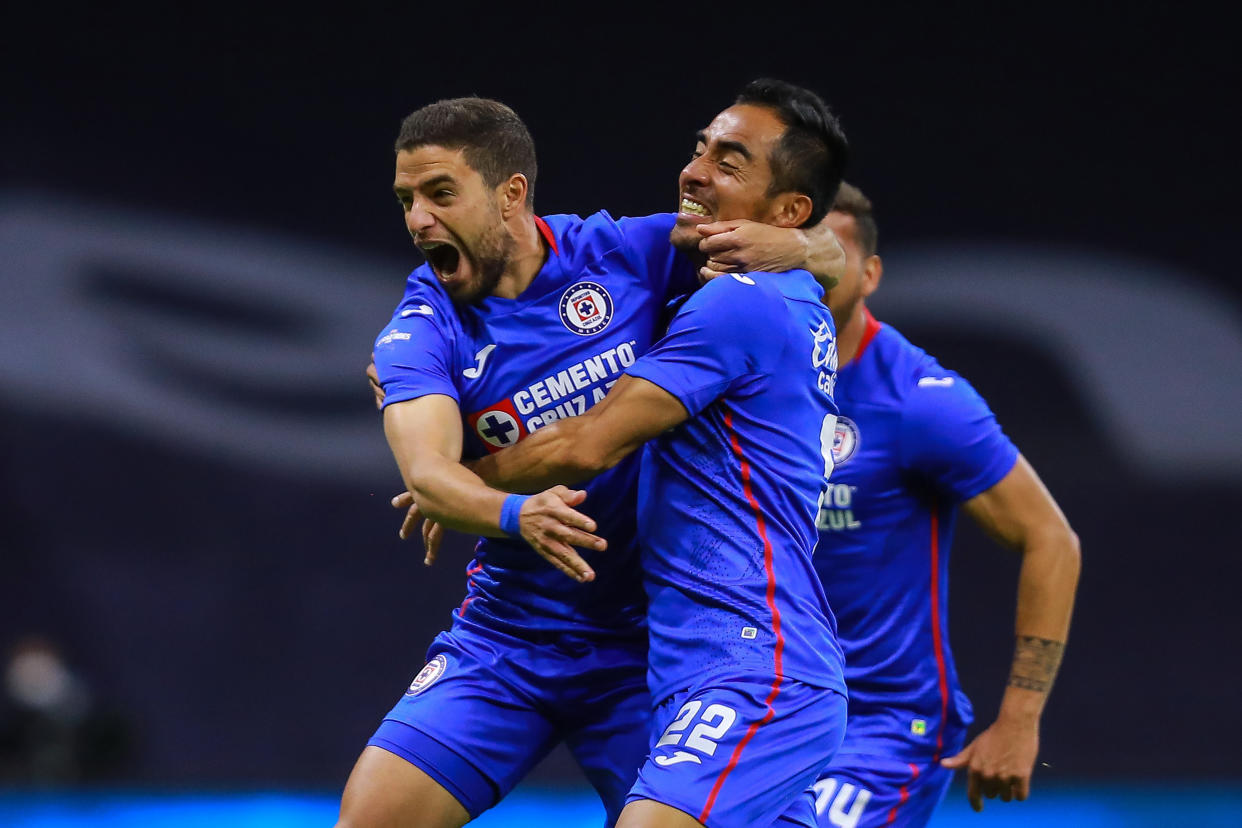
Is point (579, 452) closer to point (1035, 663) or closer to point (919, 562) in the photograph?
point (919, 562)

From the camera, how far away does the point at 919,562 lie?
14.8 ft

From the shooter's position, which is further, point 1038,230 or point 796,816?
point 1038,230

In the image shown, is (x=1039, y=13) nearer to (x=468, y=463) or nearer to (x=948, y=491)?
(x=948, y=491)

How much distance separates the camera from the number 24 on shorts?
300 cm

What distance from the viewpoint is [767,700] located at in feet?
10.1

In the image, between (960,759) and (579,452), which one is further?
(960,759)

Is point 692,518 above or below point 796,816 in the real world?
above

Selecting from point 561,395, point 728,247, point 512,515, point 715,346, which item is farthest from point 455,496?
point 728,247

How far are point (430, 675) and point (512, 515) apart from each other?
84 centimetres

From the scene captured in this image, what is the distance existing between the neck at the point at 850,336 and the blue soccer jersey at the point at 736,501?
1.28 m

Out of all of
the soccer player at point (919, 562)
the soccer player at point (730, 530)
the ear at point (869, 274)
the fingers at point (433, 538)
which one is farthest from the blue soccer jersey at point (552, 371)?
the ear at point (869, 274)

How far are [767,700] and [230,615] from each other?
24.4 ft

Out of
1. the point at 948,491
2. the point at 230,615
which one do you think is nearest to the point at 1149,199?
the point at 948,491

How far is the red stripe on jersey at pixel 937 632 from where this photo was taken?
446cm
